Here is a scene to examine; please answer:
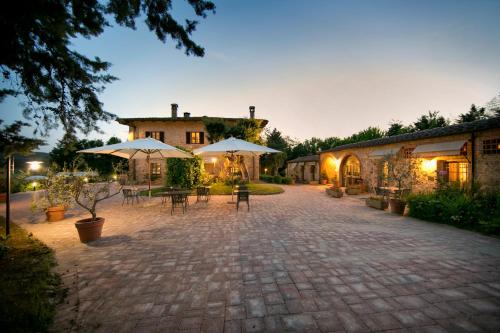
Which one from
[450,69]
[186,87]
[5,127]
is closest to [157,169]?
[186,87]

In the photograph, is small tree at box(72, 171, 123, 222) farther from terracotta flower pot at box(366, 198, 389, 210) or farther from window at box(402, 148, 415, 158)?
window at box(402, 148, 415, 158)

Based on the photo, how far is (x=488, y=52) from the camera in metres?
10.3

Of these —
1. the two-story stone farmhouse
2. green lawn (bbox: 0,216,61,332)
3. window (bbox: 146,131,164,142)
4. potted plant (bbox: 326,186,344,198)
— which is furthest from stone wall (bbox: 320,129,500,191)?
window (bbox: 146,131,164,142)

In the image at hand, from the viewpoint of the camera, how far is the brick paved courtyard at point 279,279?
2016 mm

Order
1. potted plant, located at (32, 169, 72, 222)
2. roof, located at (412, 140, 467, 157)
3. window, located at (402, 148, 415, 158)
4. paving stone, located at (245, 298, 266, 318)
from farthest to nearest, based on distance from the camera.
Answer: window, located at (402, 148, 415, 158)
roof, located at (412, 140, 467, 157)
potted plant, located at (32, 169, 72, 222)
paving stone, located at (245, 298, 266, 318)

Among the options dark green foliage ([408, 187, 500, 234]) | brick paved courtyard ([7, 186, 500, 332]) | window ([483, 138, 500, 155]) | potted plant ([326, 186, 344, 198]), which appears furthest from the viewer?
potted plant ([326, 186, 344, 198])

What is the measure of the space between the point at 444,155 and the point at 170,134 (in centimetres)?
2072

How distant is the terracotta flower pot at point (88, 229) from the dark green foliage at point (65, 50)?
2085mm

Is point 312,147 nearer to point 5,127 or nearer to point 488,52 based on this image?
point 488,52

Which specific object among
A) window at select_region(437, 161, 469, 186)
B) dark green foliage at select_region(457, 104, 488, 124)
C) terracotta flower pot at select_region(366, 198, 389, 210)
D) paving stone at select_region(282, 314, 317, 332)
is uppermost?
dark green foliage at select_region(457, 104, 488, 124)

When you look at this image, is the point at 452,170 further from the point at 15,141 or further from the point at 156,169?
the point at 156,169

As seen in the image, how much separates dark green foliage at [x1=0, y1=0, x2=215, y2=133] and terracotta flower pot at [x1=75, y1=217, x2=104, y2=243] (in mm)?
2085

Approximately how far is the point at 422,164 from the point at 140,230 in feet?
43.7

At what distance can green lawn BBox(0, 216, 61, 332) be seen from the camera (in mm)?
1971
